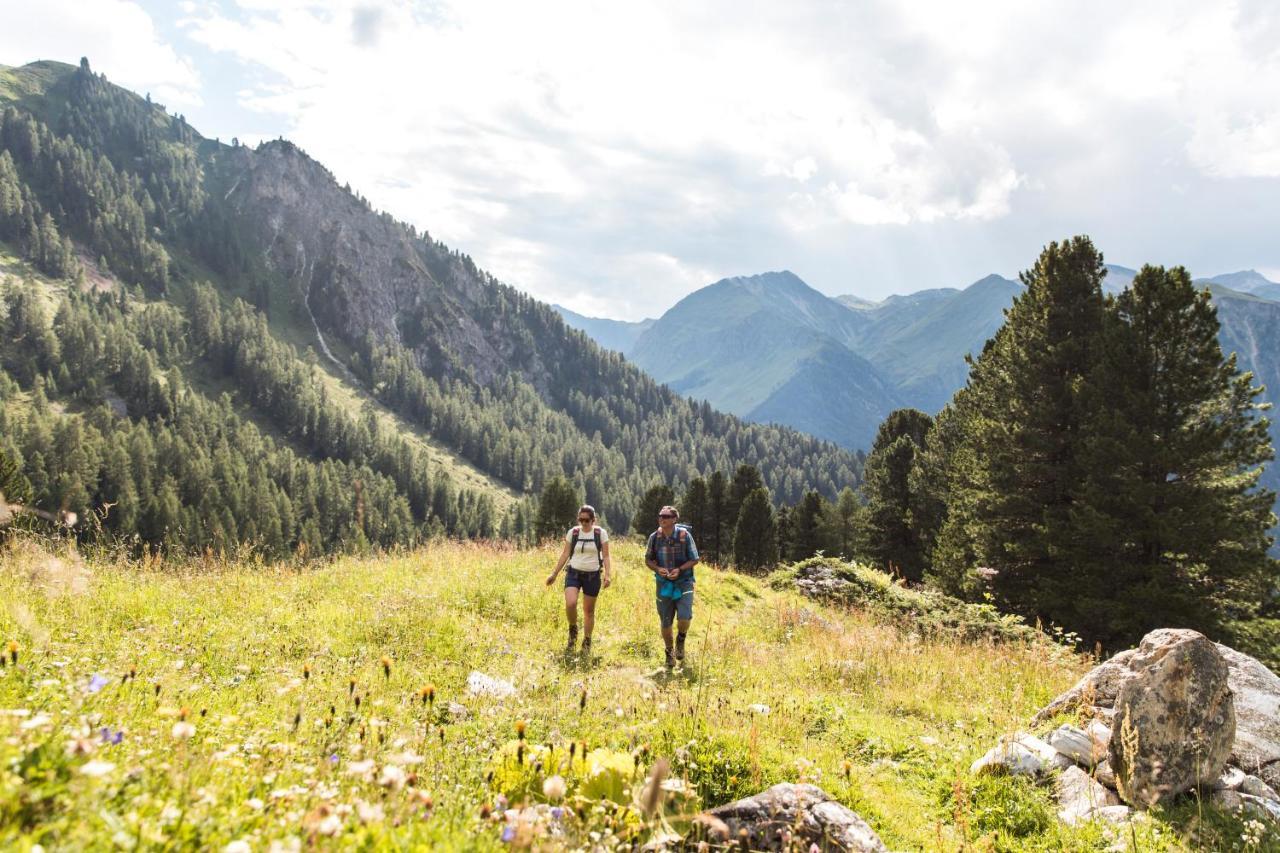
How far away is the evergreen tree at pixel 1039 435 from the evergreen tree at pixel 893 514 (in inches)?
561

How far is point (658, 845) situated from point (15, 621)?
726cm

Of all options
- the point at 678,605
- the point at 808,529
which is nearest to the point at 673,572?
the point at 678,605

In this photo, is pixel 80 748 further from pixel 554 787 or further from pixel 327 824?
pixel 554 787

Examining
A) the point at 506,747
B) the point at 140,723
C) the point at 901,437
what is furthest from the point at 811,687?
the point at 901,437

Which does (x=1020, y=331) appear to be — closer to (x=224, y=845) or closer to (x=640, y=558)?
(x=640, y=558)

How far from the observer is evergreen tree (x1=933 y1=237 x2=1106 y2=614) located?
1973cm

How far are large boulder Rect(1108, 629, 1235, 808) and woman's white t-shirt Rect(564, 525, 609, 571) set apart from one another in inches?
275

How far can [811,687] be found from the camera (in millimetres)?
9828

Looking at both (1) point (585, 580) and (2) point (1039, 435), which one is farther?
(2) point (1039, 435)

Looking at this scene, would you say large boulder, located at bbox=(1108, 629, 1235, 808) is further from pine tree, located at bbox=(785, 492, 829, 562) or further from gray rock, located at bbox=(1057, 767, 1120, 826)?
pine tree, located at bbox=(785, 492, 829, 562)

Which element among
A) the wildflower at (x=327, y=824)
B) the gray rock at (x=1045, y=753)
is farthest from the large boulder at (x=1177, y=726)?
the wildflower at (x=327, y=824)

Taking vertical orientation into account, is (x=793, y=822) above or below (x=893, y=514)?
above

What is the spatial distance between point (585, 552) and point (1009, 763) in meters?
6.41

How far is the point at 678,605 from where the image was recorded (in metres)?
10.8
